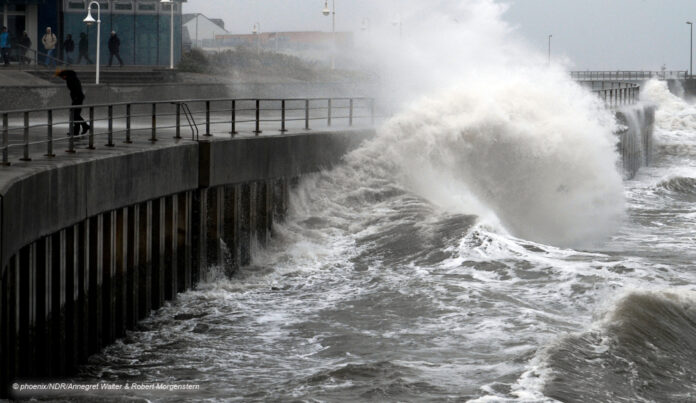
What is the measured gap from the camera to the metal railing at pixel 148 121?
1299 cm

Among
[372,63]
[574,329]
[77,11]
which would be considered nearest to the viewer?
[574,329]

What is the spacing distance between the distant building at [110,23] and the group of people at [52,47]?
0.54 metres

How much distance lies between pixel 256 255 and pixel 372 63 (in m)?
30.0

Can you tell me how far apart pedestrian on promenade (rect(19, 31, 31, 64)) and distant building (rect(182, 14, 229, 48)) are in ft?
38.3

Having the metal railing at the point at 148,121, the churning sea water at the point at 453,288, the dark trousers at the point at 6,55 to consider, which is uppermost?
the dark trousers at the point at 6,55

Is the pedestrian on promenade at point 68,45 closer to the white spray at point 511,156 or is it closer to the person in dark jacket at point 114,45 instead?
the person in dark jacket at point 114,45

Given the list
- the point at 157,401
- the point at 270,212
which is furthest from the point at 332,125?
the point at 157,401

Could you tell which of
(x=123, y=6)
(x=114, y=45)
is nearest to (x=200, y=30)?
(x=123, y=6)

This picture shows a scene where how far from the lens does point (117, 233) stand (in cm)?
1319

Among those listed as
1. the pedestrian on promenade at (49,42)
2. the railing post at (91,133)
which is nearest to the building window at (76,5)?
the pedestrian on promenade at (49,42)

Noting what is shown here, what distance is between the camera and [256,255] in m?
17.3

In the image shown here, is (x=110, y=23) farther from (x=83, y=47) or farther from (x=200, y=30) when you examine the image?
(x=200, y=30)

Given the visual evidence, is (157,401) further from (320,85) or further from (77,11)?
(77,11)

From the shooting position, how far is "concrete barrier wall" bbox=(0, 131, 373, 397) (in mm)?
10352
